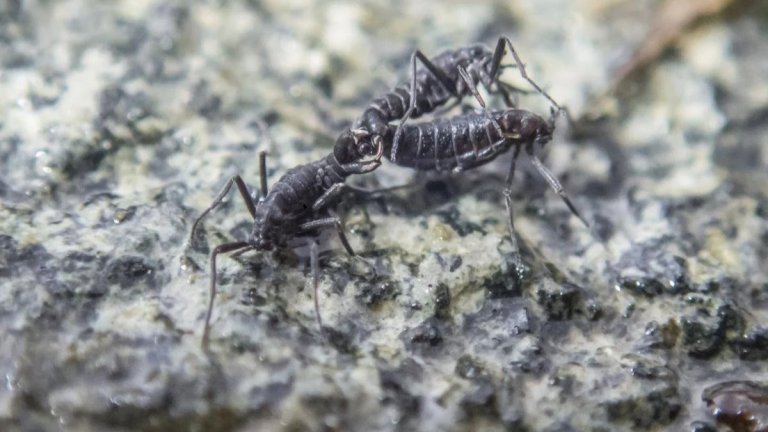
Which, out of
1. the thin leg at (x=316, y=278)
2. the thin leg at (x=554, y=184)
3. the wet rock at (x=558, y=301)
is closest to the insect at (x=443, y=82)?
the thin leg at (x=554, y=184)

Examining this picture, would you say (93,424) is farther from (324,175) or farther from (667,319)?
(667,319)

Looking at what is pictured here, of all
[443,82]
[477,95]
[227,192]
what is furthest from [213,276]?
[443,82]

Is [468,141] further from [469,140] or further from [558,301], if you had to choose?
[558,301]

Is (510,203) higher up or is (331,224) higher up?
(510,203)

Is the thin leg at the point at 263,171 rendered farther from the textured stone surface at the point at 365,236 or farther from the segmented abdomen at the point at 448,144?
the segmented abdomen at the point at 448,144

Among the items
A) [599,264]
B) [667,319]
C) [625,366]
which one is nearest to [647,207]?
[599,264]
